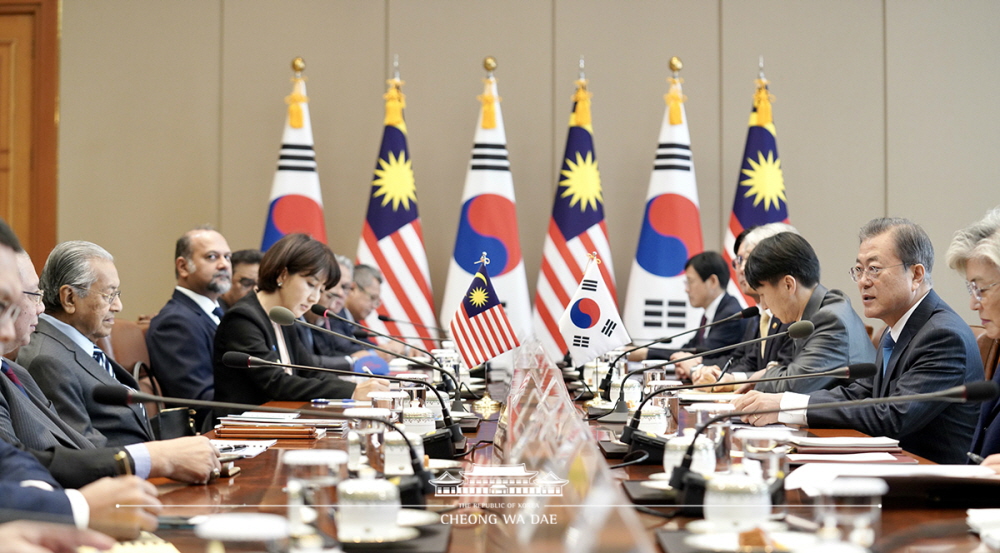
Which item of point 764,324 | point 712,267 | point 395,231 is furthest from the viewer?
point 395,231

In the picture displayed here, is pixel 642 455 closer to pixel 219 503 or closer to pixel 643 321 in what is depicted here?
pixel 219 503

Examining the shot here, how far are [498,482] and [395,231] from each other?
4.68 meters

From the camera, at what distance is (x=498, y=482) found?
5.54 ft

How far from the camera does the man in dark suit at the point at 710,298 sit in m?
5.27

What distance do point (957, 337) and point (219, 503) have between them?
78.1 inches

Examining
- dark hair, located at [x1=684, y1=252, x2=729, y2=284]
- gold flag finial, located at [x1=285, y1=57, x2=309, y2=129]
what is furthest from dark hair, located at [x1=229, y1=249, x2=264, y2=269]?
dark hair, located at [x1=684, y1=252, x2=729, y2=284]

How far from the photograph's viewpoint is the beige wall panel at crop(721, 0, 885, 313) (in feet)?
22.2

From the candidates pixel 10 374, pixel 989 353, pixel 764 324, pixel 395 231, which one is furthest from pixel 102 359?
pixel 395 231

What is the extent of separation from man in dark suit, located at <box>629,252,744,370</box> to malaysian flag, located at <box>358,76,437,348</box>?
1683 millimetres

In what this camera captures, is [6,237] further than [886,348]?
No

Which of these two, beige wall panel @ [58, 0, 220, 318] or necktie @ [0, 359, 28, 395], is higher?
beige wall panel @ [58, 0, 220, 318]

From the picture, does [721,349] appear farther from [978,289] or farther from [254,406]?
[254,406]

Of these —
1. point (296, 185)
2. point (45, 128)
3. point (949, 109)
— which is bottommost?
point (296, 185)

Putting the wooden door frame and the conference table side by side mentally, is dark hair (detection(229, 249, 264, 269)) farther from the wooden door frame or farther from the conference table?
the conference table
